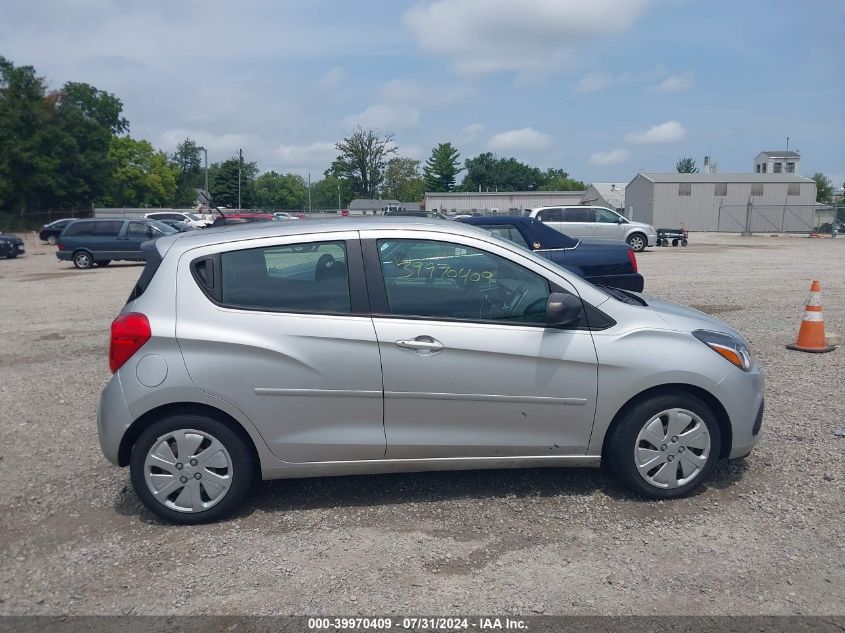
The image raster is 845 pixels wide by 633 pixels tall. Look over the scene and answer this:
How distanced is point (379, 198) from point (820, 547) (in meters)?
93.9

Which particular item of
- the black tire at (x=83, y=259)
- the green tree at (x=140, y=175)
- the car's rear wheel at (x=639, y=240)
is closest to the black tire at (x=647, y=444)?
the black tire at (x=83, y=259)

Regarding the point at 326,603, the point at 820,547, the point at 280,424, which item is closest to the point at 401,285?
the point at 280,424

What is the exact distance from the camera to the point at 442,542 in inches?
161

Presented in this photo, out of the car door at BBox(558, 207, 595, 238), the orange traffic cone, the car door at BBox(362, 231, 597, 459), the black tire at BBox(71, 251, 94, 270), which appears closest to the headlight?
the car door at BBox(362, 231, 597, 459)

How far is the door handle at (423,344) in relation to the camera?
4.28 m

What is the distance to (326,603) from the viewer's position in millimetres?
3512

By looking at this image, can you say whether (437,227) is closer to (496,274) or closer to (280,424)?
(496,274)

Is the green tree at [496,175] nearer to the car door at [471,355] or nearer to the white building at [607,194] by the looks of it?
the white building at [607,194]

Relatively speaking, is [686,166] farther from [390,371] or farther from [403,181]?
[390,371]

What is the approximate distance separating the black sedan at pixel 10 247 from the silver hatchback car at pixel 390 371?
31.7 meters

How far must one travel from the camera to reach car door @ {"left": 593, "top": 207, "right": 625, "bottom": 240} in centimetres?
2767

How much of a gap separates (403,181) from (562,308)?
95717 millimetres

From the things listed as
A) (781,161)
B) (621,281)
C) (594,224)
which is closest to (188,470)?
(621,281)

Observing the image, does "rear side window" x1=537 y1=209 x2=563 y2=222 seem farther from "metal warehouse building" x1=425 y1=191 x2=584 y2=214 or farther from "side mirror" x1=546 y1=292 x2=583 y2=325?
"metal warehouse building" x1=425 y1=191 x2=584 y2=214
